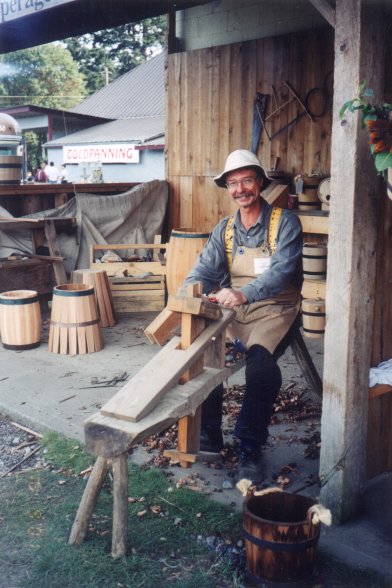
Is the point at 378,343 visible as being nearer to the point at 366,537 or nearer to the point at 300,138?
the point at 366,537

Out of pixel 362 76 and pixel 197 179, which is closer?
pixel 362 76

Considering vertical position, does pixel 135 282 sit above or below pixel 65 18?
below

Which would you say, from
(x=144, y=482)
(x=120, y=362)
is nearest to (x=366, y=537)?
(x=144, y=482)

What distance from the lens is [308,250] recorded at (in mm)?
5777

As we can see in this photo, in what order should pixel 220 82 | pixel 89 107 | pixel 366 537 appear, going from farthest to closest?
1. pixel 89 107
2. pixel 220 82
3. pixel 366 537

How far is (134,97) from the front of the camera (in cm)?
3203

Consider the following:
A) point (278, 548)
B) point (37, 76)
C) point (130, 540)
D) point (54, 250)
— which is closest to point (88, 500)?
point (130, 540)

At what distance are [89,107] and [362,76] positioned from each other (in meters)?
32.9

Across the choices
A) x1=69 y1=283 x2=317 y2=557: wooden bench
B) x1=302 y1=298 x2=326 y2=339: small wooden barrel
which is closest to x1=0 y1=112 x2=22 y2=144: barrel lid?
x1=302 y1=298 x2=326 y2=339: small wooden barrel

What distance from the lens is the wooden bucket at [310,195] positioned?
7250 mm

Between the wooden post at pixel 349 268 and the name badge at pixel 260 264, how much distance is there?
1.01 meters

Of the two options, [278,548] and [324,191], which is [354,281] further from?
[324,191]

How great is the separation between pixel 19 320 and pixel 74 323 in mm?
591

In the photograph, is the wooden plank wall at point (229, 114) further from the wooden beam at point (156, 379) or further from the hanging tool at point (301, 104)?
the wooden beam at point (156, 379)
